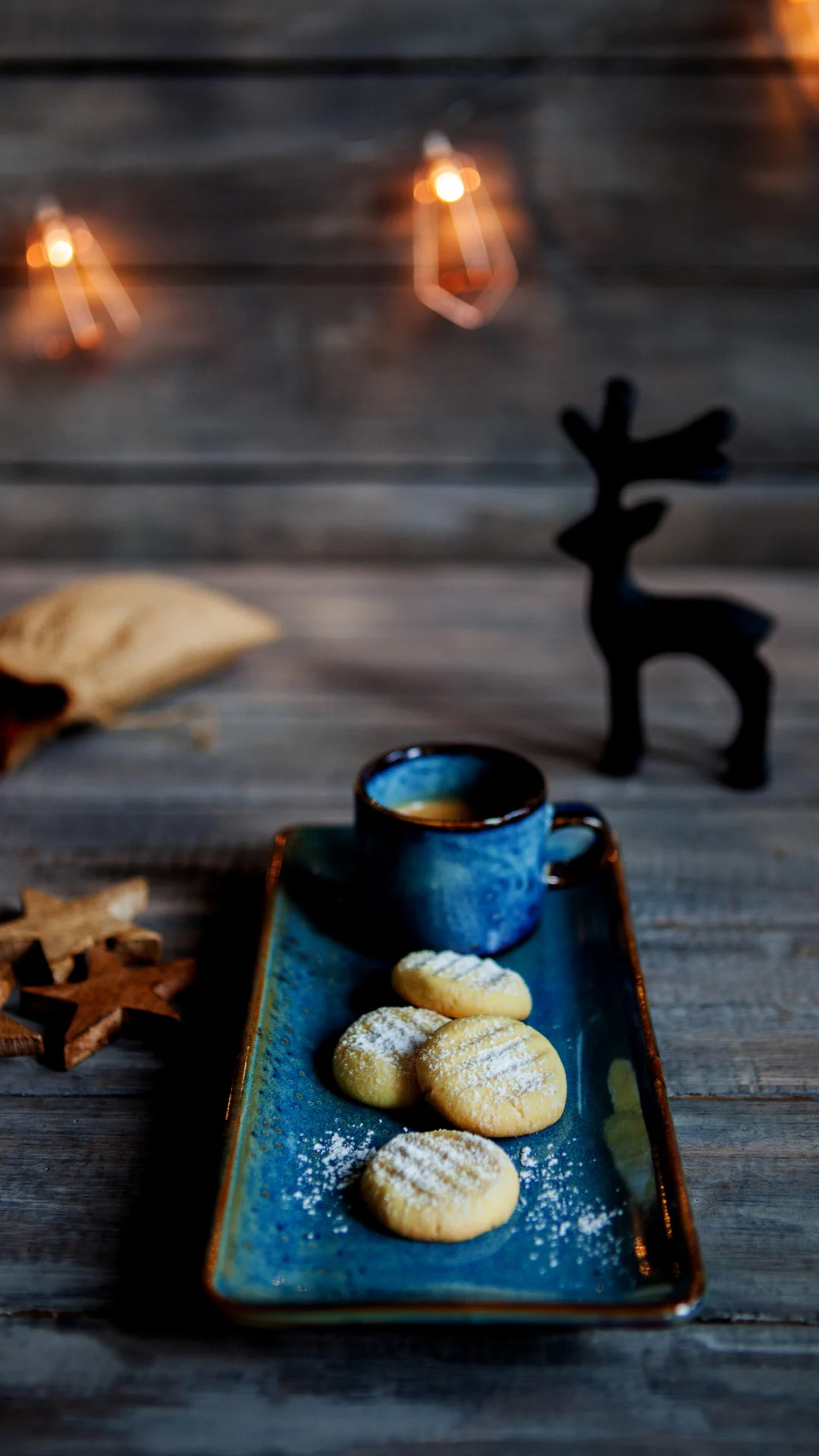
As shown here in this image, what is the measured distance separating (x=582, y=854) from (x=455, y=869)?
0.13m

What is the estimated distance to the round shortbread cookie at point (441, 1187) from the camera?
0.48 m

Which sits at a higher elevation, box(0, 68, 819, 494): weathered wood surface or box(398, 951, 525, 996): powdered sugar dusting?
box(0, 68, 819, 494): weathered wood surface

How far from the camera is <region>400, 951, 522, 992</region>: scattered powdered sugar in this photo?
0.63m

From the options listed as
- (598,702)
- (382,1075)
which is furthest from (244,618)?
(382,1075)

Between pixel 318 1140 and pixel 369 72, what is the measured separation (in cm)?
128

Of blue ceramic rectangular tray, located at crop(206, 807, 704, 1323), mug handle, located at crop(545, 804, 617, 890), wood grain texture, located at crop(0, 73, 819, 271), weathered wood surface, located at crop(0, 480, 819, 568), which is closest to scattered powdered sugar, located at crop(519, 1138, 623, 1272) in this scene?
blue ceramic rectangular tray, located at crop(206, 807, 704, 1323)

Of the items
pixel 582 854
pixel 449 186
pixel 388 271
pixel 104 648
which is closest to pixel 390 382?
pixel 388 271

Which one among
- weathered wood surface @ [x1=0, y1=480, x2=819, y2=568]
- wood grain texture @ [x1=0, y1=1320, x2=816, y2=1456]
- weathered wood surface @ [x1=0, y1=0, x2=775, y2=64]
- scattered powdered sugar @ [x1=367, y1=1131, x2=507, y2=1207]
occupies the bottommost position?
wood grain texture @ [x1=0, y1=1320, x2=816, y2=1456]

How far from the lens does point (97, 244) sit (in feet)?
4.75

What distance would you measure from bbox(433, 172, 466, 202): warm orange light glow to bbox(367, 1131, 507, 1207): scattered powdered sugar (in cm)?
117

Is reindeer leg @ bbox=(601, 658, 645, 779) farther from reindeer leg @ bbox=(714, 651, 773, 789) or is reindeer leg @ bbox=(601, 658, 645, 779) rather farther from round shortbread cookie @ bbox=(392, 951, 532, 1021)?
round shortbread cookie @ bbox=(392, 951, 532, 1021)

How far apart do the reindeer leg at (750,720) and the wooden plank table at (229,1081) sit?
0.06 ft

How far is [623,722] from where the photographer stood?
0.98 m

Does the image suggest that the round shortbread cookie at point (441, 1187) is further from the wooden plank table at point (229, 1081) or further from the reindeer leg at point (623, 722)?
the reindeer leg at point (623, 722)
